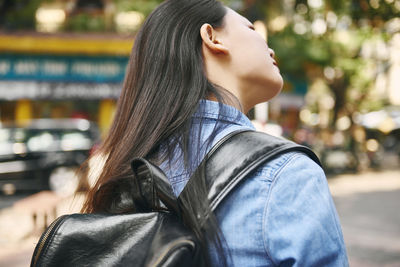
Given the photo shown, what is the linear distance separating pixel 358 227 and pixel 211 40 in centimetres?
670

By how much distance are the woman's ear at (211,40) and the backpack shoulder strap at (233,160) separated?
0.97 feet

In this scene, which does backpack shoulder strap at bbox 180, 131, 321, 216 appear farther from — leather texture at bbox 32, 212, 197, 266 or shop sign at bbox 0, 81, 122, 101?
shop sign at bbox 0, 81, 122, 101

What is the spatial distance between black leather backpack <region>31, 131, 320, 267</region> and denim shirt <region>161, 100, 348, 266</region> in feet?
0.11

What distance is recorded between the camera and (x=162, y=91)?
1167 millimetres

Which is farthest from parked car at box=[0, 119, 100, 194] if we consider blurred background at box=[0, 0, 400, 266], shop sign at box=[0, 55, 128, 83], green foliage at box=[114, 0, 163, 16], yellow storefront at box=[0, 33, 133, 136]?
shop sign at box=[0, 55, 128, 83]

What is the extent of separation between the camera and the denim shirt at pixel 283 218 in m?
0.87

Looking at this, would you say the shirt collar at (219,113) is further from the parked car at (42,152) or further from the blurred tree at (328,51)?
the blurred tree at (328,51)

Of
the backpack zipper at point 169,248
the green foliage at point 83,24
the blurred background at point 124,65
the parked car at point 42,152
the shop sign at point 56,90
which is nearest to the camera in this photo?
the backpack zipper at point 169,248

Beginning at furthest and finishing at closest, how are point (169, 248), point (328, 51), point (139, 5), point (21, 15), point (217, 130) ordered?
point (21, 15) < point (139, 5) < point (328, 51) < point (217, 130) < point (169, 248)

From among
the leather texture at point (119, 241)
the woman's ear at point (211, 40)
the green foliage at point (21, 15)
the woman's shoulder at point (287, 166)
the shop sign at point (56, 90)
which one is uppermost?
the woman's ear at point (211, 40)

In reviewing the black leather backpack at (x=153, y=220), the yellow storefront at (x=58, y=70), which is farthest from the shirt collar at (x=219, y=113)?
the yellow storefront at (x=58, y=70)

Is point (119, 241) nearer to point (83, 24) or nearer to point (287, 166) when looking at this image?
point (287, 166)

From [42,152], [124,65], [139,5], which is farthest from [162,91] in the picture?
[124,65]

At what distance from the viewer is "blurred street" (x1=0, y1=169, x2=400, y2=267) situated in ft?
18.1
